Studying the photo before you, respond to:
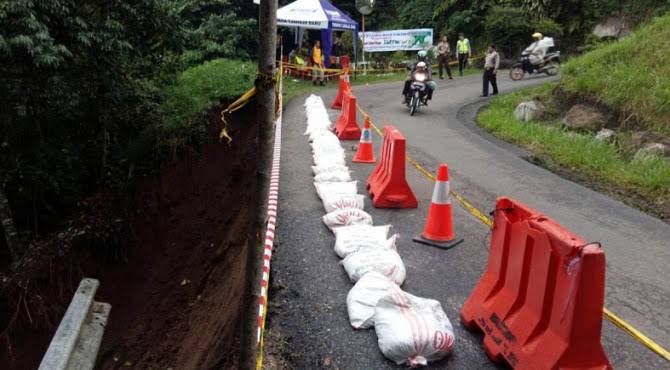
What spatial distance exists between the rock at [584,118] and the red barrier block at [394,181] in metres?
6.40

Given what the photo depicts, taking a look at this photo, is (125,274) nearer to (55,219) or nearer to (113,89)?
(55,219)

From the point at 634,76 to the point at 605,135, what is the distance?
1977 millimetres

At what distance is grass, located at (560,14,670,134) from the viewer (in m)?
10.5

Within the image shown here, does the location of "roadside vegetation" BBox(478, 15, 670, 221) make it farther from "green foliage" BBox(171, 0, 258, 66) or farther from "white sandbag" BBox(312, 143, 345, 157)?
"green foliage" BBox(171, 0, 258, 66)

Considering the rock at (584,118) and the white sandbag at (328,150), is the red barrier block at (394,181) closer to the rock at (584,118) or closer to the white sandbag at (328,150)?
the white sandbag at (328,150)

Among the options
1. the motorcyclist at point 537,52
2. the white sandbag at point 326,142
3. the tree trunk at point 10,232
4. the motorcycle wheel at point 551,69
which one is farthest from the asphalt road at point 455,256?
the motorcycle wheel at point 551,69

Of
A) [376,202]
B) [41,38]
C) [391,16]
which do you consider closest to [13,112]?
[41,38]

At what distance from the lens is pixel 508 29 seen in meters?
24.9

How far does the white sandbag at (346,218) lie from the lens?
5.82 meters

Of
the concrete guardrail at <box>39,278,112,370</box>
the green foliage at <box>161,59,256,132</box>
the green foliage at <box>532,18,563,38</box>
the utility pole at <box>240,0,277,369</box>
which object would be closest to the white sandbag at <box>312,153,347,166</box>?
the concrete guardrail at <box>39,278,112,370</box>

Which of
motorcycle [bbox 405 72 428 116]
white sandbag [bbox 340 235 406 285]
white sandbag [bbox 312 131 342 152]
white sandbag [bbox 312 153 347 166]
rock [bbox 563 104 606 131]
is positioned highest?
motorcycle [bbox 405 72 428 116]

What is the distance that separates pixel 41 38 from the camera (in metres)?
6.45

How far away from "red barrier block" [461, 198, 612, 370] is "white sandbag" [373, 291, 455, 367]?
13.2 inches

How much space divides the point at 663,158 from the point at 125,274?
9317mm
